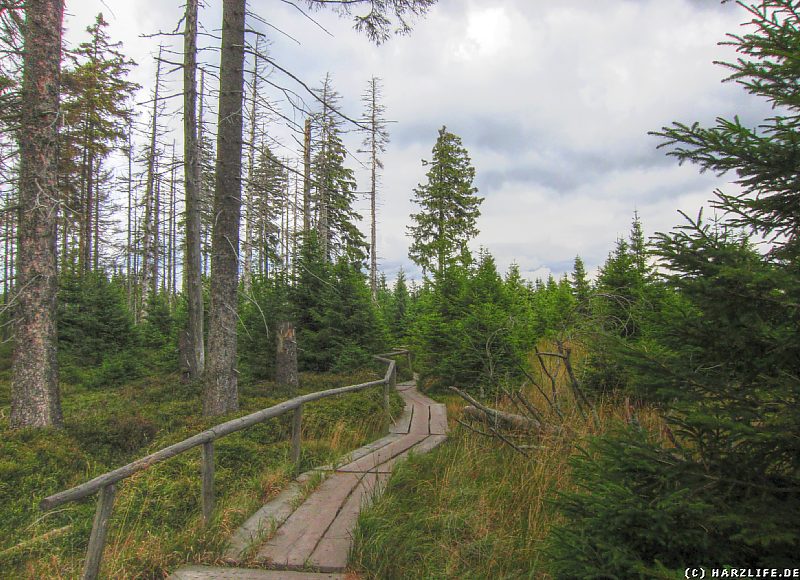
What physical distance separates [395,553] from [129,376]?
15780 millimetres

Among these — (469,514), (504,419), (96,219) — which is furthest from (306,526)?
(96,219)

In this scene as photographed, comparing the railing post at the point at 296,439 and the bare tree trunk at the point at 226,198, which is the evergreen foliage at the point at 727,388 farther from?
the bare tree trunk at the point at 226,198

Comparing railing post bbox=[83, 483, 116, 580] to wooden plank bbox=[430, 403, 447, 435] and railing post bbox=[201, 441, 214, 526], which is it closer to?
railing post bbox=[201, 441, 214, 526]

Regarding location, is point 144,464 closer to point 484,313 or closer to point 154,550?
point 154,550

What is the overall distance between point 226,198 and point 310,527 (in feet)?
20.5

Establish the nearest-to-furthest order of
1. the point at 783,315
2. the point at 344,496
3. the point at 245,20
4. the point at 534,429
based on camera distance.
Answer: the point at 783,315, the point at 344,496, the point at 534,429, the point at 245,20

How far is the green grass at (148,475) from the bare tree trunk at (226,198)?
1.47 metres

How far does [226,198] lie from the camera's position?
7.84 m

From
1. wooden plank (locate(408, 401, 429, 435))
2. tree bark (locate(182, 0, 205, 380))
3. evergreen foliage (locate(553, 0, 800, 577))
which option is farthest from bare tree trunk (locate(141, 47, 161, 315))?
evergreen foliage (locate(553, 0, 800, 577))

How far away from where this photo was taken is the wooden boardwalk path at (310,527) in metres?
3.34

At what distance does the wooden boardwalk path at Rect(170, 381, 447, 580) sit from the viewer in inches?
131

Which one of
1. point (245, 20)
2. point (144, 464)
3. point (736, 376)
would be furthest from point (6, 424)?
point (736, 376)

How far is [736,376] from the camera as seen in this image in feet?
6.41

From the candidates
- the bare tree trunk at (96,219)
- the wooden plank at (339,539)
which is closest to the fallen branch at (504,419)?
the wooden plank at (339,539)
